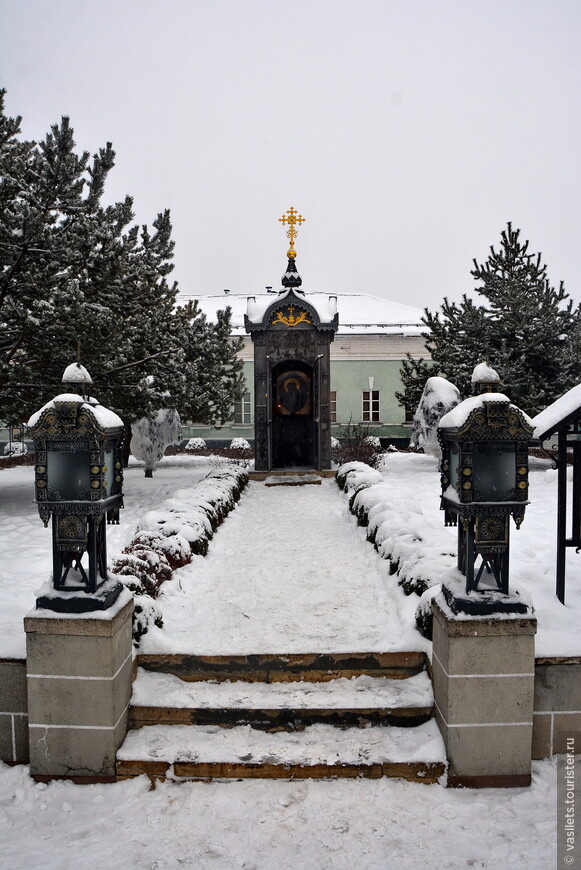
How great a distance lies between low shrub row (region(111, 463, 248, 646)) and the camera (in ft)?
16.9

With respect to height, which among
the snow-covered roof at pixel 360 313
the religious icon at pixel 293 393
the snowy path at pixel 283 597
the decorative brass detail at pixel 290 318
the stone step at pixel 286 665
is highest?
the snow-covered roof at pixel 360 313

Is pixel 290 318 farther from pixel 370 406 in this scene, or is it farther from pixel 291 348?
pixel 370 406

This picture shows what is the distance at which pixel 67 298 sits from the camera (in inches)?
382

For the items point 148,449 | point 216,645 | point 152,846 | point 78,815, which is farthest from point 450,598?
point 148,449

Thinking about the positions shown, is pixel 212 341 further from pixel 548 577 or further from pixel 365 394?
pixel 365 394

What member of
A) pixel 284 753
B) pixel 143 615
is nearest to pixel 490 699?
pixel 284 753

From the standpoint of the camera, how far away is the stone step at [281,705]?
4316 millimetres

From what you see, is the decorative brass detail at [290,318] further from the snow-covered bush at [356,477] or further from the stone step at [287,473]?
the snow-covered bush at [356,477]

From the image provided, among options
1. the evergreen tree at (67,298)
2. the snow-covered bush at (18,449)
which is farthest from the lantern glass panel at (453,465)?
the snow-covered bush at (18,449)

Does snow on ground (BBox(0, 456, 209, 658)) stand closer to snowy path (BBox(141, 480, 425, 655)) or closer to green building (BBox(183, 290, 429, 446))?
snowy path (BBox(141, 480, 425, 655))

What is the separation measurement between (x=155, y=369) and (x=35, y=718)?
30.8ft

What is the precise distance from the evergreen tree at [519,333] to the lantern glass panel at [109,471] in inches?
511

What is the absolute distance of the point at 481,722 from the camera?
13.0 feet

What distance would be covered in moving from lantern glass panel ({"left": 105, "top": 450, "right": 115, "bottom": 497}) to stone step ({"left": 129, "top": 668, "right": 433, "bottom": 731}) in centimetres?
157
